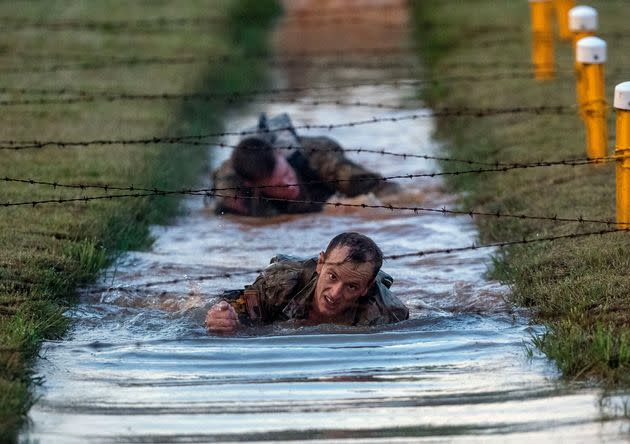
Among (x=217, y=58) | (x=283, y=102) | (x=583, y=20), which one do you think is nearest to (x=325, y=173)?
(x=583, y=20)

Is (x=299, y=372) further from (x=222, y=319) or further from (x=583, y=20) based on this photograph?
(x=583, y=20)

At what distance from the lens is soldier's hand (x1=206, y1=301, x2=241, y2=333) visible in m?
8.01

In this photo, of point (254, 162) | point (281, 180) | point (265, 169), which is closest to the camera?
point (254, 162)

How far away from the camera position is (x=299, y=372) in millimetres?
7230

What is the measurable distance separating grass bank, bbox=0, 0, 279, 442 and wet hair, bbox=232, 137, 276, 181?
705 mm

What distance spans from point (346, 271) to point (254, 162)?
13.8 ft

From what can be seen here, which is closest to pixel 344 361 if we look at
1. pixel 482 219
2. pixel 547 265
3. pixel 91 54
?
pixel 547 265

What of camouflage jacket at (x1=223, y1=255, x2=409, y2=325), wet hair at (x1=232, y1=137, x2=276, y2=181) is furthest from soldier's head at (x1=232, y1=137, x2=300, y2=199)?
camouflage jacket at (x1=223, y1=255, x2=409, y2=325)

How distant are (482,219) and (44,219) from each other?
350 cm

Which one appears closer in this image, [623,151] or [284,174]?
[623,151]

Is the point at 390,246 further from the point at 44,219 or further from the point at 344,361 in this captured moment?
the point at 344,361

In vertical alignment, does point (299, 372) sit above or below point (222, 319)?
below

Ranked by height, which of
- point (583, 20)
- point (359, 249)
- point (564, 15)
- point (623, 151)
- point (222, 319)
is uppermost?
point (564, 15)

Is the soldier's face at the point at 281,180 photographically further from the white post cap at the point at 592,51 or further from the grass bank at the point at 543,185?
the white post cap at the point at 592,51
